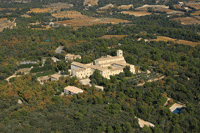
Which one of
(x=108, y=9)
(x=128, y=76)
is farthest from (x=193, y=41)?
(x=108, y=9)

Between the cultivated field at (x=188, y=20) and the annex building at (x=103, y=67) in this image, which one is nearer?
the annex building at (x=103, y=67)

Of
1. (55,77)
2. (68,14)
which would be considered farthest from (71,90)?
(68,14)

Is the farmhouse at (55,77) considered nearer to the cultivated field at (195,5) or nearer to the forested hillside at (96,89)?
the forested hillside at (96,89)

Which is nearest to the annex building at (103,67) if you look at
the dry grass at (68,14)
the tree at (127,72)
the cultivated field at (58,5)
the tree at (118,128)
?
the tree at (127,72)

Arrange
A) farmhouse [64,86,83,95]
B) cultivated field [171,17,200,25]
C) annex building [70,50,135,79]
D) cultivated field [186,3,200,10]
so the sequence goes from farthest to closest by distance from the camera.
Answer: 1. cultivated field [186,3,200,10]
2. cultivated field [171,17,200,25]
3. annex building [70,50,135,79]
4. farmhouse [64,86,83,95]

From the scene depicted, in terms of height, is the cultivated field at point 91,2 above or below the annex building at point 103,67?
above

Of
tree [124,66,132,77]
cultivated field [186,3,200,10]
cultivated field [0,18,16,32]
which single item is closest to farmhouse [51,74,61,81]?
tree [124,66,132,77]

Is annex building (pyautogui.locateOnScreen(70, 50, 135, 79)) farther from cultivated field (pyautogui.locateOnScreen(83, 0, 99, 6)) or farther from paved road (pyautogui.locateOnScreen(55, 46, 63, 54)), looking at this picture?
cultivated field (pyautogui.locateOnScreen(83, 0, 99, 6))

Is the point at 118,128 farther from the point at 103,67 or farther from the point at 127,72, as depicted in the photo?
the point at 103,67
